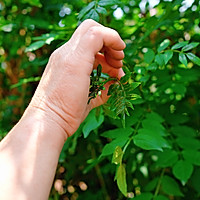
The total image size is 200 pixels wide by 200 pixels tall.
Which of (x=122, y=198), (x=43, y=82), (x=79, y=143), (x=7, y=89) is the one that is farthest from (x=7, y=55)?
(x=43, y=82)

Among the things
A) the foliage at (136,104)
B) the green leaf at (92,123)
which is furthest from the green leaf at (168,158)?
the green leaf at (92,123)

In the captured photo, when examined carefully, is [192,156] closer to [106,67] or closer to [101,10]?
[106,67]

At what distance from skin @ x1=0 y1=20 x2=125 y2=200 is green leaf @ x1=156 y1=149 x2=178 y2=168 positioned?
1.21ft

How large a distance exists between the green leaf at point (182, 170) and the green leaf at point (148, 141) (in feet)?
0.45

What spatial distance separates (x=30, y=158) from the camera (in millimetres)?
634

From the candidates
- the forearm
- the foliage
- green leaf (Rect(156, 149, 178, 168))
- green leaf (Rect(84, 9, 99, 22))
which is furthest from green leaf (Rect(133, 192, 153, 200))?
green leaf (Rect(84, 9, 99, 22))

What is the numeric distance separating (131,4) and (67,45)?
0.83 meters

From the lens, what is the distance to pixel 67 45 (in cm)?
76

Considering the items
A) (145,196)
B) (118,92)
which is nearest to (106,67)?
(118,92)

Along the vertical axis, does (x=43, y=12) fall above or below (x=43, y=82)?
below

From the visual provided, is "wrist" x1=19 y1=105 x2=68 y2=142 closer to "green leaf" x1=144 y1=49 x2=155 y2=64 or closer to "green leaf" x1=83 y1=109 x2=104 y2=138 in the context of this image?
"green leaf" x1=83 y1=109 x2=104 y2=138

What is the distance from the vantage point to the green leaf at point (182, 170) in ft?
3.18

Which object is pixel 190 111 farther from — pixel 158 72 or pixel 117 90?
pixel 117 90

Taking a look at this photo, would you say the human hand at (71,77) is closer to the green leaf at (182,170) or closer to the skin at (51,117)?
the skin at (51,117)
